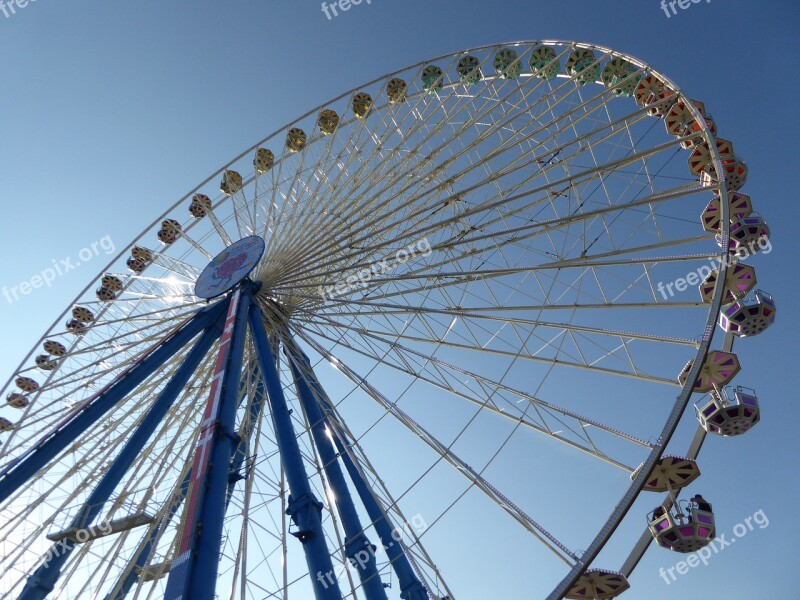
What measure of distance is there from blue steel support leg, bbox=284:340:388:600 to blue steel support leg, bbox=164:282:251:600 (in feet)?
7.68

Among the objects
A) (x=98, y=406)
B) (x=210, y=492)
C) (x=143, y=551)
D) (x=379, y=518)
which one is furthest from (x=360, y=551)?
(x=98, y=406)

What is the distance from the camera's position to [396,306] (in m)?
12.1

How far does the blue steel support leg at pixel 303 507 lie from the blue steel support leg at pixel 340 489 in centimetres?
103

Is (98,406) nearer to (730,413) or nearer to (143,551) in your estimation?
(143,551)

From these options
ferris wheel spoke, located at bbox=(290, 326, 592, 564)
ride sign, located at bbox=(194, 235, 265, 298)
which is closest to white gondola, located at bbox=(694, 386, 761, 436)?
ferris wheel spoke, located at bbox=(290, 326, 592, 564)

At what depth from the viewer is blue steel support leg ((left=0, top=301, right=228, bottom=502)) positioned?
398 inches

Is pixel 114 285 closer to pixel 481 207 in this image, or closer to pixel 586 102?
pixel 481 207

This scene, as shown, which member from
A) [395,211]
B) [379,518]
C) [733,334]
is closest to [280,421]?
[379,518]

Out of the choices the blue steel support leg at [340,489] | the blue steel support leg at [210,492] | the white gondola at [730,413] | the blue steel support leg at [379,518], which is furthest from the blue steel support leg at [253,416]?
the white gondola at [730,413]

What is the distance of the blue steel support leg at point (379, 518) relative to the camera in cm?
1057

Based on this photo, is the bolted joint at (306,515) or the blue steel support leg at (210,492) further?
the bolted joint at (306,515)

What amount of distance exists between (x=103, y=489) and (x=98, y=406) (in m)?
1.61

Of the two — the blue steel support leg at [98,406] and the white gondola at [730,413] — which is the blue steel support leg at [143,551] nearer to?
the blue steel support leg at [98,406]

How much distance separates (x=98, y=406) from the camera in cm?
1128
